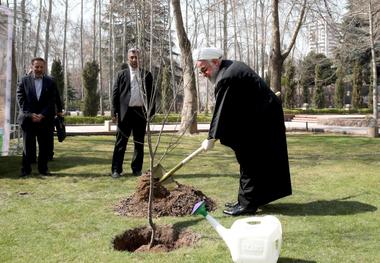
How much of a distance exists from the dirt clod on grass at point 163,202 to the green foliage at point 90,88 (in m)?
24.0

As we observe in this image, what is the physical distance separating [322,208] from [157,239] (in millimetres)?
1843

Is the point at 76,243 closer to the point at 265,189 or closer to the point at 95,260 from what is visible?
the point at 95,260

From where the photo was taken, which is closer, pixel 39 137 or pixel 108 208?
pixel 108 208

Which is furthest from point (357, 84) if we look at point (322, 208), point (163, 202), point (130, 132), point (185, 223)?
point (185, 223)

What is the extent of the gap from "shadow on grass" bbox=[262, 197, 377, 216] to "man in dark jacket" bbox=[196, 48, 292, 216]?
27cm

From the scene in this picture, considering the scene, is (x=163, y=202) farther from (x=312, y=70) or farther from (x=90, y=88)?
(x=312, y=70)

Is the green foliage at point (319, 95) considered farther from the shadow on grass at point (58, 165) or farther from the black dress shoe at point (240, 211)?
the black dress shoe at point (240, 211)

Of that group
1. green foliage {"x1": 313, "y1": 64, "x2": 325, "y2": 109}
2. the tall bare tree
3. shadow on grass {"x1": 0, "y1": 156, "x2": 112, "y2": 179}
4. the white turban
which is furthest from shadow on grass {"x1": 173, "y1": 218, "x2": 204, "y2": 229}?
green foliage {"x1": 313, "y1": 64, "x2": 325, "y2": 109}

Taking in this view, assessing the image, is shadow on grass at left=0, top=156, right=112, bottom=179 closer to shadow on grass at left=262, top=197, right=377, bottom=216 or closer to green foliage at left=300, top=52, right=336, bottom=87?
shadow on grass at left=262, top=197, right=377, bottom=216

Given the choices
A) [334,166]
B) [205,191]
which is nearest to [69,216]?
[205,191]

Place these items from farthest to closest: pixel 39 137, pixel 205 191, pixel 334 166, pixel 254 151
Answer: pixel 334 166 → pixel 39 137 → pixel 205 191 → pixel 254 151

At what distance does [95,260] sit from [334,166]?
5.23 metres

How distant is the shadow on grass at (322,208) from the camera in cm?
441

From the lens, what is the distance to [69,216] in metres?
4.32
